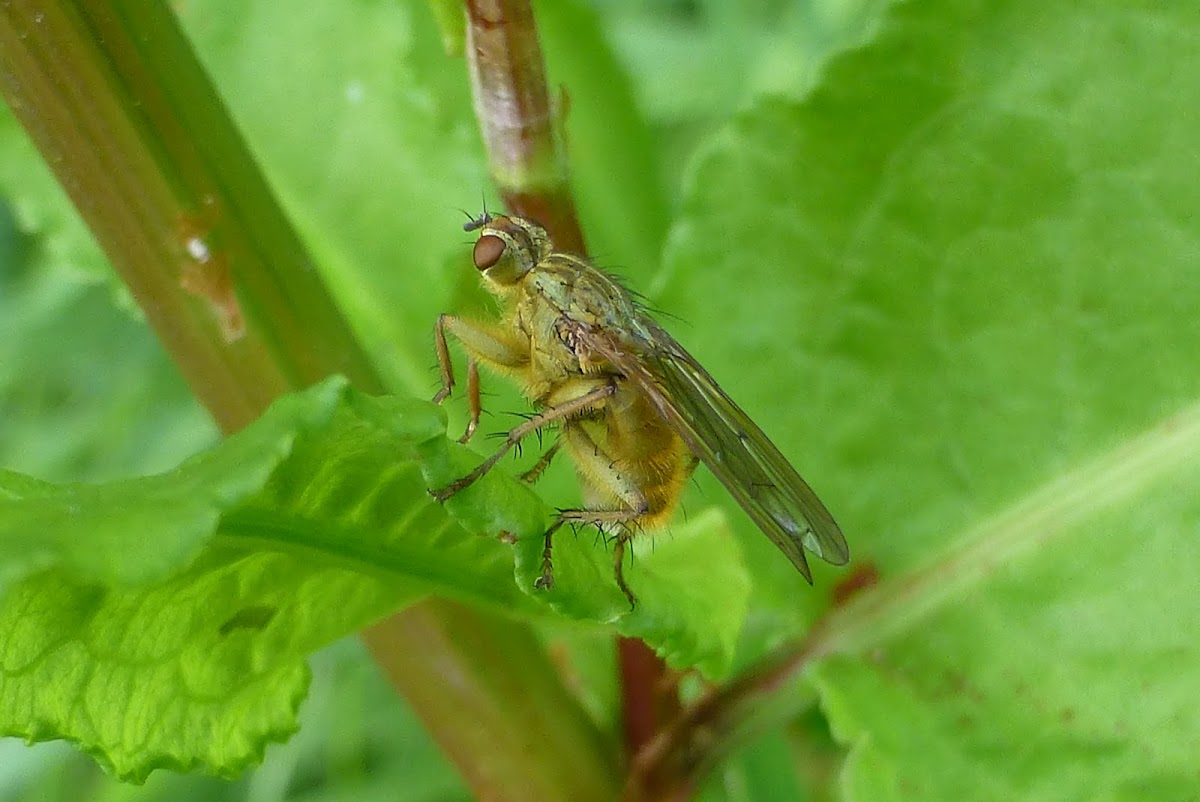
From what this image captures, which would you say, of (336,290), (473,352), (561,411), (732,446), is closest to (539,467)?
(561,411)

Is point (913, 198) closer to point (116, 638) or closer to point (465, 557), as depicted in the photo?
point (465, 557)

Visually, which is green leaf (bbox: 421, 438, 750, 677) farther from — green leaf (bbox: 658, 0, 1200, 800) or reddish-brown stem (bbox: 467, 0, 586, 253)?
reddish-brown stem (bbox: 467, 0, 586, 253)

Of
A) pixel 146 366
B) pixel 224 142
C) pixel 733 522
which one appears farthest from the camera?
pixel 146 366

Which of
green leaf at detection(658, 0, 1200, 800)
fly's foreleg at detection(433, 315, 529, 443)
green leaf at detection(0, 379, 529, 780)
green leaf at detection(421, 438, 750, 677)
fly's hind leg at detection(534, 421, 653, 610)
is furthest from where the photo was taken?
fly's foreleg at detection(433, 315, 529, 443)

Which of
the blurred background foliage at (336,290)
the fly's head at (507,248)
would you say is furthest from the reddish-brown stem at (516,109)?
the blurred background foliage at (336,290)

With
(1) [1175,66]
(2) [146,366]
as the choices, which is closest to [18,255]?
(2) [146,366]

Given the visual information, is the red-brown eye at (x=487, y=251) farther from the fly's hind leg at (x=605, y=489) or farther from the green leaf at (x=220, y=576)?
the green leaf at (x=220, y=576)

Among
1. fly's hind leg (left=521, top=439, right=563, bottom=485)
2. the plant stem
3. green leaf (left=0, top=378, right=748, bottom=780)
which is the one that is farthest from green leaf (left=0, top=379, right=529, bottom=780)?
fly's hind leg (left=521, top=439, right=563, bottom=485)
